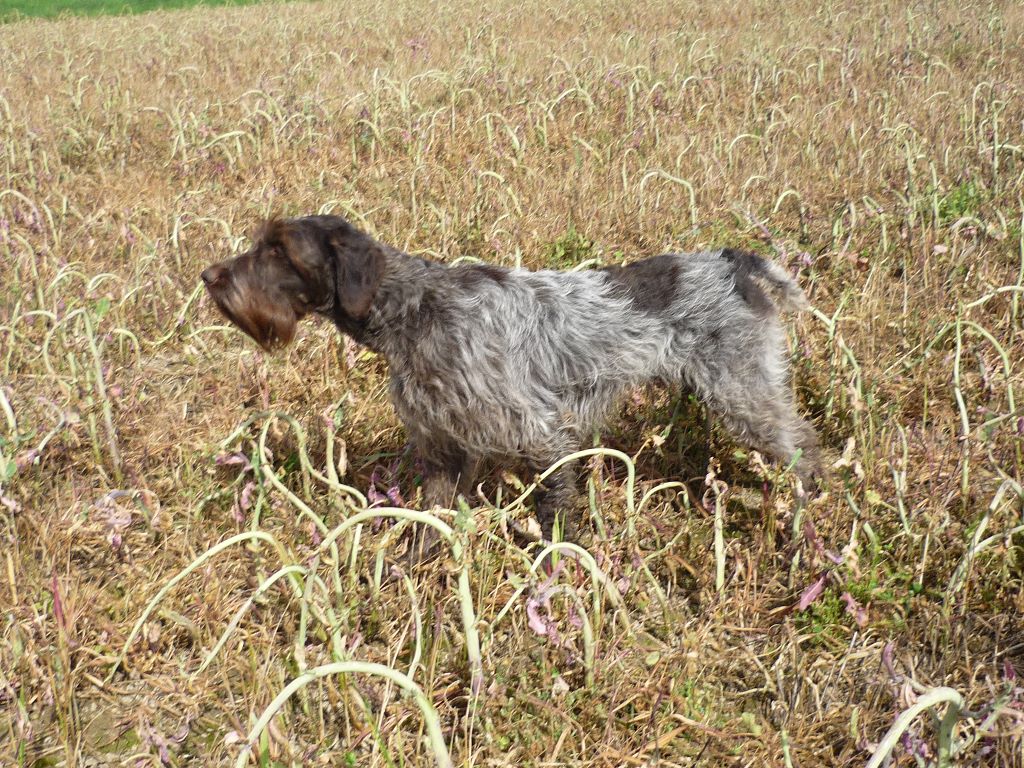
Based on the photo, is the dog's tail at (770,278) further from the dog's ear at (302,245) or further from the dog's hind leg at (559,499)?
the dog's ear at (302,245)

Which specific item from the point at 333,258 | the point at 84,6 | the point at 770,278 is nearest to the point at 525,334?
the point at 333,258

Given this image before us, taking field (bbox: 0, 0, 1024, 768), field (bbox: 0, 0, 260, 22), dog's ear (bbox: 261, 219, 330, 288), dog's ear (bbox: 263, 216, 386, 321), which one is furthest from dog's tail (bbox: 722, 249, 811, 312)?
field (bbox: 0, 0, 260, 22)

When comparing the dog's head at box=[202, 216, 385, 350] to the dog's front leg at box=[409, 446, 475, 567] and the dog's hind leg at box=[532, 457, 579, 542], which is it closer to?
the dog's front leg at box=[409, 446, 475, 567]

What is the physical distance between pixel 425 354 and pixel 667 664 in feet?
5.02

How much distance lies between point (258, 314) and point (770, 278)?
232 centimetres

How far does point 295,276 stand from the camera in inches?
144

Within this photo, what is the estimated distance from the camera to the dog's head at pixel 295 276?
3592 mm

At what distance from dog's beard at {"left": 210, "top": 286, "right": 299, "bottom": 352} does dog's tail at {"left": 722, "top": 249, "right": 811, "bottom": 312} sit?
6.53 ft

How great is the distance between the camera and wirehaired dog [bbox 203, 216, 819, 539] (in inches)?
144

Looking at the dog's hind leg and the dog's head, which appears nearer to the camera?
the dog's head

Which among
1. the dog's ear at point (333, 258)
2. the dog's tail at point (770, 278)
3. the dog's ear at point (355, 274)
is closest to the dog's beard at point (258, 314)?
the dog's ear at point (333, 258)

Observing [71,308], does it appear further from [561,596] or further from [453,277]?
[561,596]

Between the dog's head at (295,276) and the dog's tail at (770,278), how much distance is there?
5.38 ft

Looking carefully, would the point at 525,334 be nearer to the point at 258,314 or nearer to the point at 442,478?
the point at 442,478
